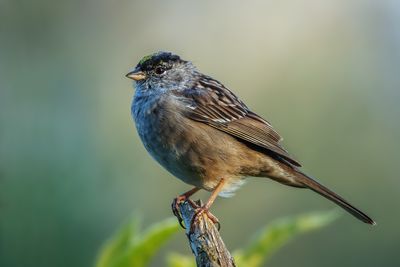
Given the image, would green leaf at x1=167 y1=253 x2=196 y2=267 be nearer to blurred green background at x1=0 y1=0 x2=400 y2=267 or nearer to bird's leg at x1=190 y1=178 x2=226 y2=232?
bird's leg at x1=190 y1=178 x2=226 y2=232

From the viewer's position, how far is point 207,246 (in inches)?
145

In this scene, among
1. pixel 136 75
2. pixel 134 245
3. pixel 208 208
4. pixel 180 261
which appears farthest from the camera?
pixel 136 75

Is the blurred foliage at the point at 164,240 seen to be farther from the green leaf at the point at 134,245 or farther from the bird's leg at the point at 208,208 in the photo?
the bird's leg at the point at 208,208

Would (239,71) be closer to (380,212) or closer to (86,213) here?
(380,212)

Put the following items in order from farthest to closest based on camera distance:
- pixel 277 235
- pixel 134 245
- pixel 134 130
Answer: pixel 134 130 < pixel 277 235 < pixel 134 245

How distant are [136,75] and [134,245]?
262cm

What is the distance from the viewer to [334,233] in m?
10.1

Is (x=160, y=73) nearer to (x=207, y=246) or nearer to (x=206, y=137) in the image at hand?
(x=206, y=137)

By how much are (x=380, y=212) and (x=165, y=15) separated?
16.4ft

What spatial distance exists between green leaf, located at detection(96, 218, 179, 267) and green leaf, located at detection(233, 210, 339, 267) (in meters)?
0.45

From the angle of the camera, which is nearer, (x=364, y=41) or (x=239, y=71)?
(x=239, y=71)

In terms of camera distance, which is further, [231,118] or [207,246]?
[231,118]

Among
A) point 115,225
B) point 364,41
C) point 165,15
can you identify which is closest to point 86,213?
Answer: point 115,225

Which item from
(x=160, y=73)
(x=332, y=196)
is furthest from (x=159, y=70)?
(x=332, y=196)
